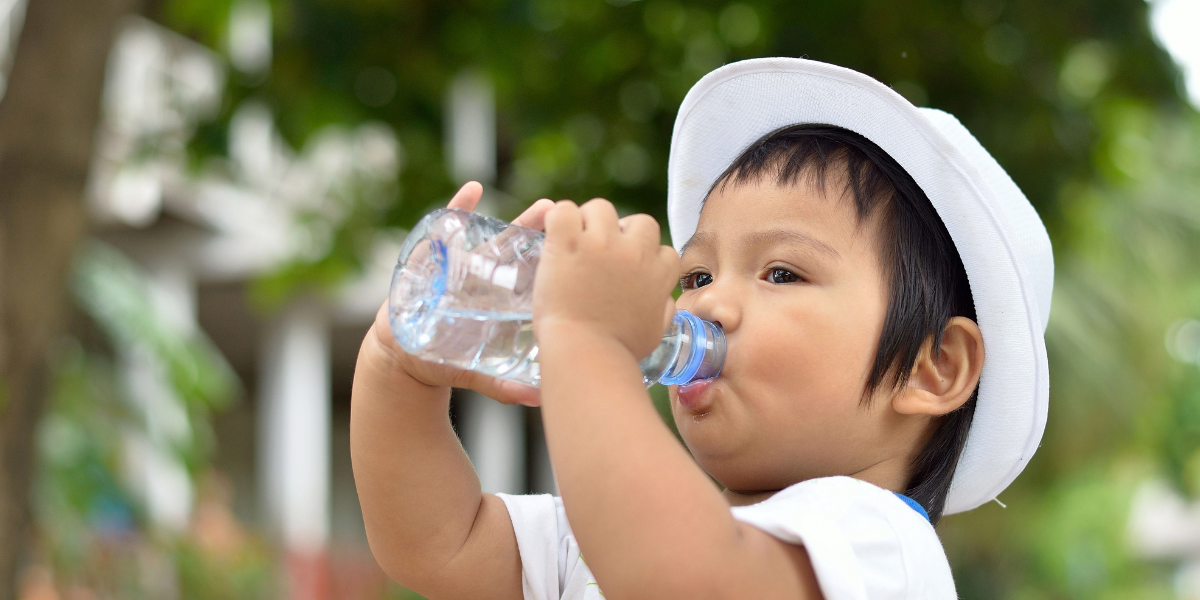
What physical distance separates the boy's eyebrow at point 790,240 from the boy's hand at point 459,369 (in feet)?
0.82

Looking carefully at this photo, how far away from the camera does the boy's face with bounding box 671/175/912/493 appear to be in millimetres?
1286

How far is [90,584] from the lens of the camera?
24.7ft

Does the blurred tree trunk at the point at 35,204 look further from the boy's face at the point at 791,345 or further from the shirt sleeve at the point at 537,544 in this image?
the boy's face at the point at 791,345

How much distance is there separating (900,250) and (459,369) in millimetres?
534

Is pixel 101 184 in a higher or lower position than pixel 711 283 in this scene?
higher

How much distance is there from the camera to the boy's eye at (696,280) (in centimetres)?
146

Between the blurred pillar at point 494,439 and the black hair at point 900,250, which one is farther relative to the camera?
the blurred pillar at point 494,439

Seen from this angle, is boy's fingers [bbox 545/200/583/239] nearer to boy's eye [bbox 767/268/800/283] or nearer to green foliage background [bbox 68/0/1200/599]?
boy's eye [bbox 767/268/800/283]

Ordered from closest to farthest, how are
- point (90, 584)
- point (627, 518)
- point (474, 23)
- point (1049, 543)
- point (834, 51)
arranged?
point (627, 518) → point (834, 51) → point (474, 23) → point (90, 584) → point (1049, 543)

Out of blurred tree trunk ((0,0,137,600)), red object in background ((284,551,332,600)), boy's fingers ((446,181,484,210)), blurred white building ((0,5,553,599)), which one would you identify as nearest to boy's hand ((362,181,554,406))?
boy's fingers ((446,181,484,210))

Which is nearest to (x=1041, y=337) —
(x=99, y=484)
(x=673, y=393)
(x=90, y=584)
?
(x=673, y=393)

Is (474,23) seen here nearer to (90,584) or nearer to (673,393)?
(673,393)

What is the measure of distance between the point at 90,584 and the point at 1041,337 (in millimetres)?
7435

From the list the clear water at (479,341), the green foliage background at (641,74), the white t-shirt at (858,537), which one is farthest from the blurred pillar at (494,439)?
the white t-shirt at (858,537)
